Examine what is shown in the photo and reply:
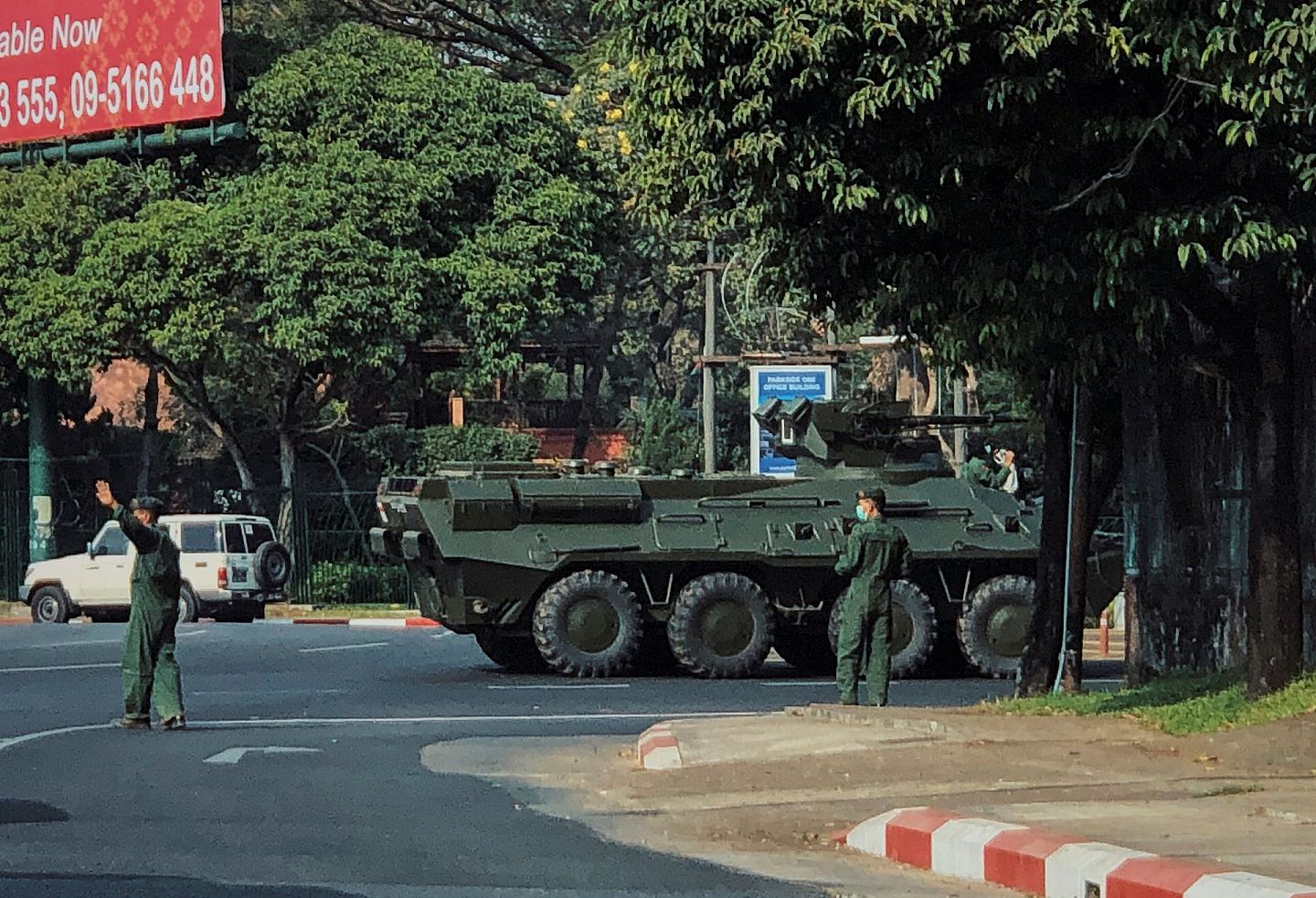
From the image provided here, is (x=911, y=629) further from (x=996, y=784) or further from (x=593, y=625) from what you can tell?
(x=996, y=784)

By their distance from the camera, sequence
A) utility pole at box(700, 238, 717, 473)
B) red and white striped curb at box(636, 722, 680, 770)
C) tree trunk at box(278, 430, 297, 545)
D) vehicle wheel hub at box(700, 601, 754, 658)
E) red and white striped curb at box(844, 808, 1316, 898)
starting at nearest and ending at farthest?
red and white striped curb at box(844, 808, 1316, 898) → red and white striped curb at box(636, 722, 680, 770) → vehicle wheel hub at box(700, 601, 754, 658) → utility pole at box(700, 238, 717, 473) → tree trunk at box(278, 430, 297, 545)

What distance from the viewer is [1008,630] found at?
23094 mm

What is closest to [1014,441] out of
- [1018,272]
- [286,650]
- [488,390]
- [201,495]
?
[488,390]

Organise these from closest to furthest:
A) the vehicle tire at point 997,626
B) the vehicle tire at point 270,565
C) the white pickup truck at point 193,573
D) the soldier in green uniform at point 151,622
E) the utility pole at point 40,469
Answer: the soldier in green uniform at point 151,622, the vehicle tire at point 997,626, the white pickup truck at point 193,573, the vehicle tire at point 270,565, the utility pole at point 40,469

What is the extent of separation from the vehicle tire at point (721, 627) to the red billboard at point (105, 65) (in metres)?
16.7

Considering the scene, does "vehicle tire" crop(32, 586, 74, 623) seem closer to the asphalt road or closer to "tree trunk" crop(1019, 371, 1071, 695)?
the asphalt road

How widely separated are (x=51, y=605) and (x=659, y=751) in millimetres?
21812

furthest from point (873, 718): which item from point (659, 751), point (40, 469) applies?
point (40, 469)

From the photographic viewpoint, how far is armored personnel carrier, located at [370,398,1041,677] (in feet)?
74.4

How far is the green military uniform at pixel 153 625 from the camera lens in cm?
1614

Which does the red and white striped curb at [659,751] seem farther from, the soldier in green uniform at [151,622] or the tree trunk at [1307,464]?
the tree trunk at [1307,464]

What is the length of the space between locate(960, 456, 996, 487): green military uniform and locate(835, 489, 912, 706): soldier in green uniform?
6.95 m

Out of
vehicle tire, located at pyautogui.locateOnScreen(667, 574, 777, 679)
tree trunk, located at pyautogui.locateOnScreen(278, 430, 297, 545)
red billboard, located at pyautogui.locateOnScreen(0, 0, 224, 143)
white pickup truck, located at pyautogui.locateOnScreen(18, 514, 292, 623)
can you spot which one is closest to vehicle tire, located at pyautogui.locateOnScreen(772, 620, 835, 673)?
vehicle tire, located at pyautogui.locateOnScreen(667, 574, 777, 679)

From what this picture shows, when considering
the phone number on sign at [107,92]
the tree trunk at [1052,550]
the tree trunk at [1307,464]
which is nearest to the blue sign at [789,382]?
the phone number on sign at [107,92]
